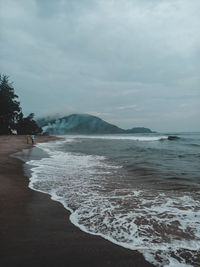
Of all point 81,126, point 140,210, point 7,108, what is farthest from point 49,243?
point 81,126

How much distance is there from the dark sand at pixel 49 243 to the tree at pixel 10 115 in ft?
144

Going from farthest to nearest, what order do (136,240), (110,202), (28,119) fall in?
(28,119) → (110,202) → (136,240)

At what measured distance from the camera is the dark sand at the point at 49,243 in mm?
2117

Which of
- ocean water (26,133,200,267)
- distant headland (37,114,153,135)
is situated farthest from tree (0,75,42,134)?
distant headland (37,114,153,135)

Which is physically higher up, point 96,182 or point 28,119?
point 28,119

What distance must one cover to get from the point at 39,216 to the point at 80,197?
136 centimetres

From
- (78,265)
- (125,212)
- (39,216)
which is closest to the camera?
(78,265)

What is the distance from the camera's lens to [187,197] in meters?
4.68

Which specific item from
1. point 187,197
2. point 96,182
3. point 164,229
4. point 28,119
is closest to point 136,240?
point 164,229

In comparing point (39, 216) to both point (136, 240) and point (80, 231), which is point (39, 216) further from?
point (136, 240)

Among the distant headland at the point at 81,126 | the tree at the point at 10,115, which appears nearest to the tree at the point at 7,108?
the tree at the point at 10,115

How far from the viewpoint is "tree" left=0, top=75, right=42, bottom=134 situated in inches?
1645

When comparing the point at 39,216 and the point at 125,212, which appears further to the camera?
the point at 125,212

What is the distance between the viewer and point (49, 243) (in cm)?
247
